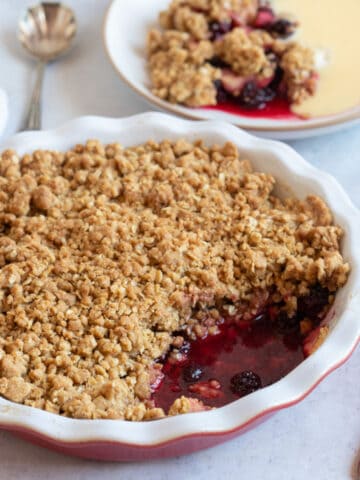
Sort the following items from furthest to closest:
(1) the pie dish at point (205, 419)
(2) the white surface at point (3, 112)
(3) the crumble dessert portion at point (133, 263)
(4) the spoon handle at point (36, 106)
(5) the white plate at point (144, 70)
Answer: (4) the spoon handle at point (36, 106)
(5) the white plate at point (144, 70)
(2) the white surface at point (3, 112)
(3) the crumble dessert portion at point (133, 263)
(1) the pie dish at point (205, 419)

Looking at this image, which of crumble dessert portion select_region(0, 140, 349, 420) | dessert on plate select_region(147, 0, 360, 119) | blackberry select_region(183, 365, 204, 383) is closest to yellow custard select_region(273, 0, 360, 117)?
dessert on plate select_region(147, 0, 360, 119)

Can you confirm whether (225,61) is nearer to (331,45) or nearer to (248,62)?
(248,62)

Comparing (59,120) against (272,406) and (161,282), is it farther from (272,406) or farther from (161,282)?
(272,406)

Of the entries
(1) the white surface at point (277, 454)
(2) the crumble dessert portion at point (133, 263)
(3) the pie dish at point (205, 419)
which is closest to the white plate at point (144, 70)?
(2) the crumble dessert portion at point (133, 263)

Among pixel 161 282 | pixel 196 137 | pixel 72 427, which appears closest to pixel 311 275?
pixel 161 282

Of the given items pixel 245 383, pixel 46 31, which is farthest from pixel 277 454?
pixel 46 31

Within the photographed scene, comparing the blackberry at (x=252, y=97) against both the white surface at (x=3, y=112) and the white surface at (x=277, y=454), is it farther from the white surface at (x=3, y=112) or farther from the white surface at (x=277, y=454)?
the white surface at (x=277, y=454)
